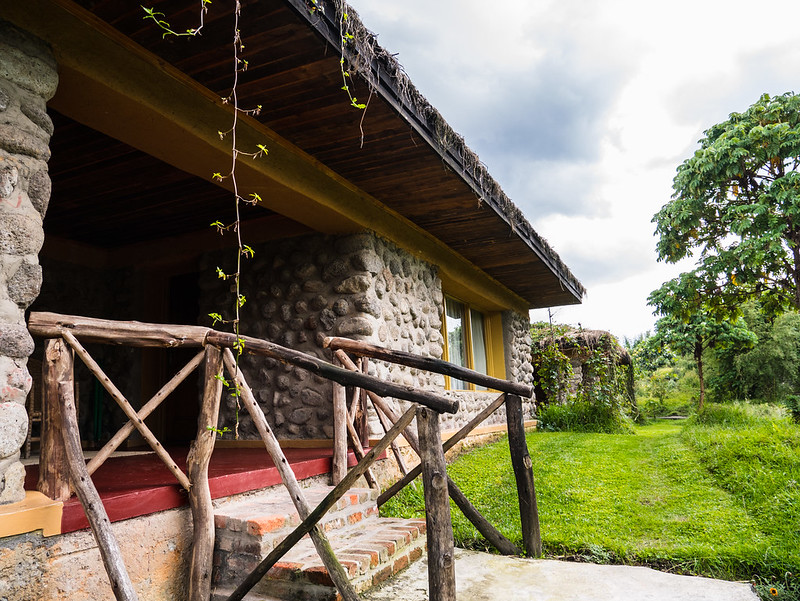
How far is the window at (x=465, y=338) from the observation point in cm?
740

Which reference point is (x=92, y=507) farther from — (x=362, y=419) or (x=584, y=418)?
(x=584, y=418)

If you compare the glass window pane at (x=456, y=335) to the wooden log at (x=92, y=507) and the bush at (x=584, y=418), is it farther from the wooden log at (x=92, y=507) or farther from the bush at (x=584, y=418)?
the wooden log at (x=92, y=507)

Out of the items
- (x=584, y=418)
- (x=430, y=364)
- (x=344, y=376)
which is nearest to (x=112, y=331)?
(x=344, y=376)

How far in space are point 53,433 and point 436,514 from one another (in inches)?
61.2

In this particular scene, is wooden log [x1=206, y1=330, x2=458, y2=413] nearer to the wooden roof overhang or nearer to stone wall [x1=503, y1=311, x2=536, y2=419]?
the wooden roof overhang

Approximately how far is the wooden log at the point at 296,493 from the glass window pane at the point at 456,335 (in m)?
4.75

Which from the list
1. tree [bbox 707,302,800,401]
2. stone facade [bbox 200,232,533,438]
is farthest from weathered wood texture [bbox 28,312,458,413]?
tree [bbox 707,302,800,401]

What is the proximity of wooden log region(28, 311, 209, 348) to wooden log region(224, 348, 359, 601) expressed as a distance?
0.69 feet

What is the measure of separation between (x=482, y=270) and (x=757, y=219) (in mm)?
8407

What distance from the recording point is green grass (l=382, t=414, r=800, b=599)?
293cm

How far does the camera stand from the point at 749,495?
155 inches

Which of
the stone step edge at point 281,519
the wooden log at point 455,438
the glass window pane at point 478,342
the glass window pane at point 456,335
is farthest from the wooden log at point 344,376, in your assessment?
the glass window pane at point 478,342

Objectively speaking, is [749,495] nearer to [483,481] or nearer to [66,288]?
[483,481]

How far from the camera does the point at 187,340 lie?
8.58ft
